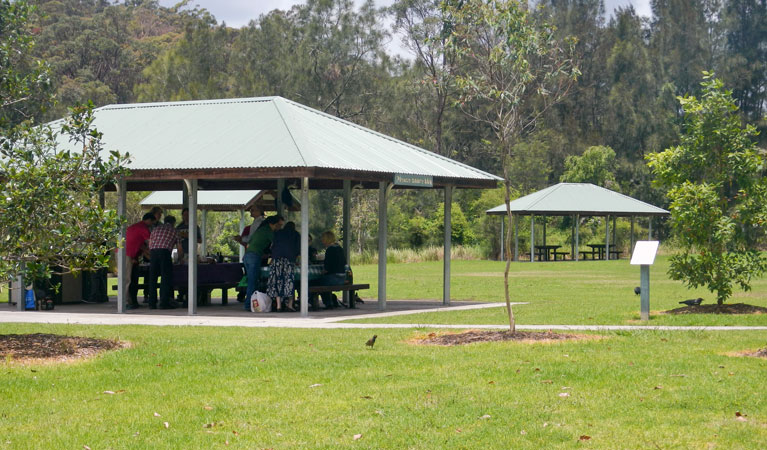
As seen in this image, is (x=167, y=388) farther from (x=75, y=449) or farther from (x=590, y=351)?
(x=590, y=351)

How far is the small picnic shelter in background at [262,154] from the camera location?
1745cm

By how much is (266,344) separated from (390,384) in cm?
347

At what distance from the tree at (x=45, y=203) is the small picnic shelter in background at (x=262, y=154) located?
5.41 metres

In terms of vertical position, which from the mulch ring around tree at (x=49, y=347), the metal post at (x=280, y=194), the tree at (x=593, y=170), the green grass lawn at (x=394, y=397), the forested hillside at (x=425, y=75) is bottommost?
the green grass lawn at (x=394, y=397)

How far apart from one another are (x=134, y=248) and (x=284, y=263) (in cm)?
310

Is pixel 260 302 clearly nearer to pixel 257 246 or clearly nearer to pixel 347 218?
pixel 257 246

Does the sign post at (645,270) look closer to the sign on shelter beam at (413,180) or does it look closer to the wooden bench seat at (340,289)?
the sign on shelter beam at (413,180)

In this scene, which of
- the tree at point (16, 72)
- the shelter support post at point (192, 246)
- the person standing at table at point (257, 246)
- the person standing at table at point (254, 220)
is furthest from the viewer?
the person standing at table at point (254, 220)

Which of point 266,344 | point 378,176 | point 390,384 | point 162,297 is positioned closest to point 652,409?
point 390,384

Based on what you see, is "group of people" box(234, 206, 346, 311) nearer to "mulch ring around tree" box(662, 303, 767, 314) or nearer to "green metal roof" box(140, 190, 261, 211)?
"mulch ring around tree" box(662, 303, 767, 314)

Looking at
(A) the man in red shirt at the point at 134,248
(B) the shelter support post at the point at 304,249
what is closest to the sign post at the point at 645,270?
(B) the shelter support post at the point at 304,249

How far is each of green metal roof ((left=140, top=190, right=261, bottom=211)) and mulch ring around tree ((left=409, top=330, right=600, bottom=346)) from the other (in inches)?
764

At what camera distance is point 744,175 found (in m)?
18.1

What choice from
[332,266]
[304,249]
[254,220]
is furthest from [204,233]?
[304,249]
